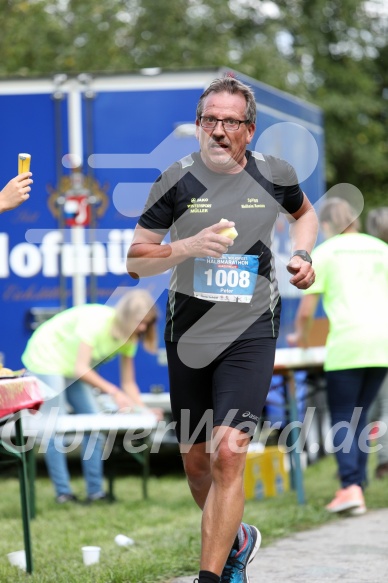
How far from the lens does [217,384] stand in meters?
4.62

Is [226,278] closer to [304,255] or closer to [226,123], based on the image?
[304,255]

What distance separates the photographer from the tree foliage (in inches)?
789

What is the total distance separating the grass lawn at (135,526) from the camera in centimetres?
533

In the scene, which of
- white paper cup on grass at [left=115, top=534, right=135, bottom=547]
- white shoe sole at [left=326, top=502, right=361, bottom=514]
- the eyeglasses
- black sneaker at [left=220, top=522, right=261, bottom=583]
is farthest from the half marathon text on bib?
white shoe sole at [left=326, top=502, right=361, bottom=514]

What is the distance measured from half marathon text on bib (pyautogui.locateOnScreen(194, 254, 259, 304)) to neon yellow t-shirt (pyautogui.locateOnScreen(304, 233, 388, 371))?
2.95 meters

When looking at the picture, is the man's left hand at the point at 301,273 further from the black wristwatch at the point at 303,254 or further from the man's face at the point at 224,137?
the man's face at the point at 224,137

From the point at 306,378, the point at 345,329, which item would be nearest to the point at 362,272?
the point at 345,329

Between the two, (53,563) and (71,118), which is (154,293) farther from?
(53,563)

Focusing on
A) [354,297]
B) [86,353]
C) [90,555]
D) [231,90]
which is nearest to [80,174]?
[86,353]

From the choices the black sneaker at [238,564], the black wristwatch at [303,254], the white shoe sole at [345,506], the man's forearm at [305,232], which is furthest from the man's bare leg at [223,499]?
the white shoe sole at [345,506]

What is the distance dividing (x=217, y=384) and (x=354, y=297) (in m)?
3.11

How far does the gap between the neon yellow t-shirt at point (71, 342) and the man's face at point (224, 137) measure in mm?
3687

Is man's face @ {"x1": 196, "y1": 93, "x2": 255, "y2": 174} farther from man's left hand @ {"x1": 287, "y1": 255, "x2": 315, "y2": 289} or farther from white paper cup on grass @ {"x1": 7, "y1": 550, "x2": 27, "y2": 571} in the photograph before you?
white paper cup on grass @ {"x1": 7, "y1": 550, "x2": 27, "y2": 571}

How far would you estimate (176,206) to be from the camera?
463 cm
